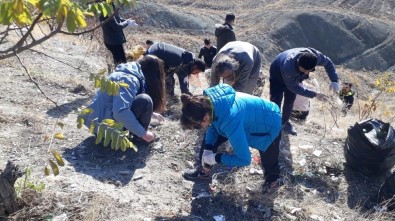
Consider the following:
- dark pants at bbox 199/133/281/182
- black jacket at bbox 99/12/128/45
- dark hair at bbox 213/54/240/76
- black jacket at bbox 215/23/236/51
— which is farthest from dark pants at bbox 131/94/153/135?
black jacket at bbox 215/23/236/51

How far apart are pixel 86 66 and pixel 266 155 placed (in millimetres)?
4193

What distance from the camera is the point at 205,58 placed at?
7555 mm

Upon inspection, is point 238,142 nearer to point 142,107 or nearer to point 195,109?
point 195,109

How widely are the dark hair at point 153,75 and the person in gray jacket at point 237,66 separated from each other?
20.0 inches

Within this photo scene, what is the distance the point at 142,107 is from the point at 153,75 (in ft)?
1.17

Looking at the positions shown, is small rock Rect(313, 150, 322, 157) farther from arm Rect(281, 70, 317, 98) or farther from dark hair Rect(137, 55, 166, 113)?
dark hair Rect(137, 55, 166, 113)

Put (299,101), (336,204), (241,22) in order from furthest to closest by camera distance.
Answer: (241,22), (299,101), (336,204)

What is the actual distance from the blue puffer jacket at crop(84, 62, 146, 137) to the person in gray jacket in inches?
29.3

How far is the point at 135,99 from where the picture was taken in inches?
145

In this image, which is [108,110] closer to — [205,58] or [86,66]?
[86,66]

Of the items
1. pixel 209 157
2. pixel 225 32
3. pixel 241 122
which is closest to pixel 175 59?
pixel 209 157

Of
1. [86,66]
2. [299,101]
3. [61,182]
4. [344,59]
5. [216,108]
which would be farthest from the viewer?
[344,59]

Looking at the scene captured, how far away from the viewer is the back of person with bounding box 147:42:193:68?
194 inches

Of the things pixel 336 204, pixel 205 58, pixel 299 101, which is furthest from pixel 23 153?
pixel 205 58
